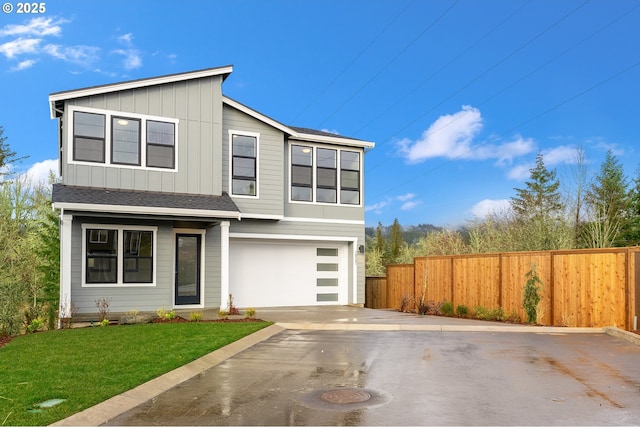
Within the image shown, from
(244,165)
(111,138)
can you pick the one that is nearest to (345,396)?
(111,138)

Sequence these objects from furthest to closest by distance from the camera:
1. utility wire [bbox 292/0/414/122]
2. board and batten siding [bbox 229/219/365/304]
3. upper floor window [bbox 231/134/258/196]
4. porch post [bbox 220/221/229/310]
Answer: utility wire [bbox 292/0/414/122] < board and batten siding [bbox 229/219/365/304] < upper floor window [bbox 231/134/258/196] < porch post [bbox 220/221/229/310]

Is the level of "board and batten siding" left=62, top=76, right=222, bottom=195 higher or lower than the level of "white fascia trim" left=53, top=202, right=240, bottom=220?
higher

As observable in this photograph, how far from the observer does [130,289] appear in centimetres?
1449

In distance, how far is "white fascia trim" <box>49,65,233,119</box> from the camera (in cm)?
1384

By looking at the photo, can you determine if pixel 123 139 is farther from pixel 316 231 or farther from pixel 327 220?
pixel 327 220

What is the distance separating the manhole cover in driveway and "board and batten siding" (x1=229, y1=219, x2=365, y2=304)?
10717 mm

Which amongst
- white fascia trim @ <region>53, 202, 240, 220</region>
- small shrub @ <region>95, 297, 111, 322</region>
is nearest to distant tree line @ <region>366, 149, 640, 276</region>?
white fascia trim @ <region>53, 202, 240, 220</region>

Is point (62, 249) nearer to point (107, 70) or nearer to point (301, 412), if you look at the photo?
point (301, 412)

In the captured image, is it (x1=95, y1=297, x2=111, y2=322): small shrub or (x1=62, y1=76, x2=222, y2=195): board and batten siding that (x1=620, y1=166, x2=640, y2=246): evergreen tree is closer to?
(x1=62, y1=76, x2=222, y2=195): board and batten siding

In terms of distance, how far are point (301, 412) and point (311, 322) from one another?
24.5 ft

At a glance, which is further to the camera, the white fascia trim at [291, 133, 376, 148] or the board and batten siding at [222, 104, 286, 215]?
the white fascia trim at [291, 133, 376, 148]

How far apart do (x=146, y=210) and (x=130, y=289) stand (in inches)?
97.6

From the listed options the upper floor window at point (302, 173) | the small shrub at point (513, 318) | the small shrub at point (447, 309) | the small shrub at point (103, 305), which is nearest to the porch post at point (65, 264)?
the small shrub at point (103, 305)

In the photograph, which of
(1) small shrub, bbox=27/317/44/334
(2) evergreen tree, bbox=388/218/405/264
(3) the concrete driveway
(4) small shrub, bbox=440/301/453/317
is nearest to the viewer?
(3) the concrete driveway
